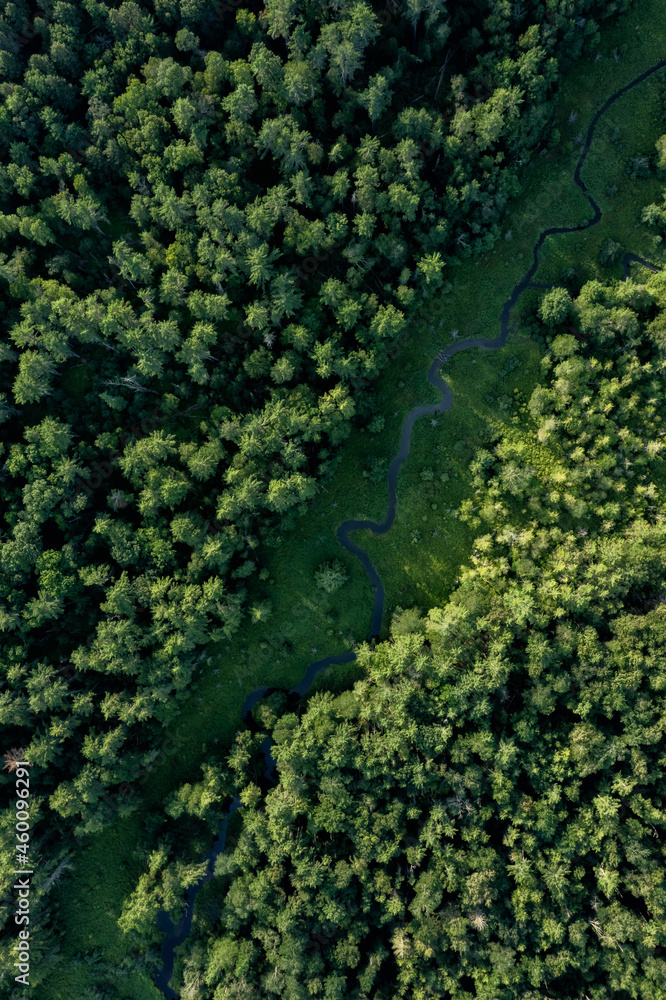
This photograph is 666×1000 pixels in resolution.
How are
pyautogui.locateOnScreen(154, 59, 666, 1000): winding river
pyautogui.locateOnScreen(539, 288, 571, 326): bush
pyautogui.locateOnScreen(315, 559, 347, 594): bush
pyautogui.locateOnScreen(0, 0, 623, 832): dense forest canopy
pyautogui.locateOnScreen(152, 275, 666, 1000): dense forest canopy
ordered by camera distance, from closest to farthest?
pyautogui.locateOnScreen(0, 0, 623, 832): dense forest canopy, pyautogui.locateOnScreen(152, 275, 666, 1000): dense forest canopy, pyautogui.locateOnScreen(539, 288, 571, 326): bush, pyautogui.locateOnScreen(315, 559, 347, 594): bush, pyautogui.locateOnScreen(154, 59, 666, 1000): winding river

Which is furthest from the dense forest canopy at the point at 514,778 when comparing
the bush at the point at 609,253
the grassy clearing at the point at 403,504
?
the grassy clearing at the point at 403,504

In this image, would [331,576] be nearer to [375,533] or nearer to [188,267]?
[375,533]

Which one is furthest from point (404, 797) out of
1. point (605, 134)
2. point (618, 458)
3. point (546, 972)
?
point (605, 134)

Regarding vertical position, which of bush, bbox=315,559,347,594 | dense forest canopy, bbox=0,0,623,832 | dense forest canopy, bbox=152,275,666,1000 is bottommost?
dense forest canopy, bbox=152,275,666,1000

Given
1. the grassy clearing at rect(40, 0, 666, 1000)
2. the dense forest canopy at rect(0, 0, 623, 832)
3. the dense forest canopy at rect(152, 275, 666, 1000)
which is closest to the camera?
the dense forest canopy at rect(0, 0, 623, 832)
